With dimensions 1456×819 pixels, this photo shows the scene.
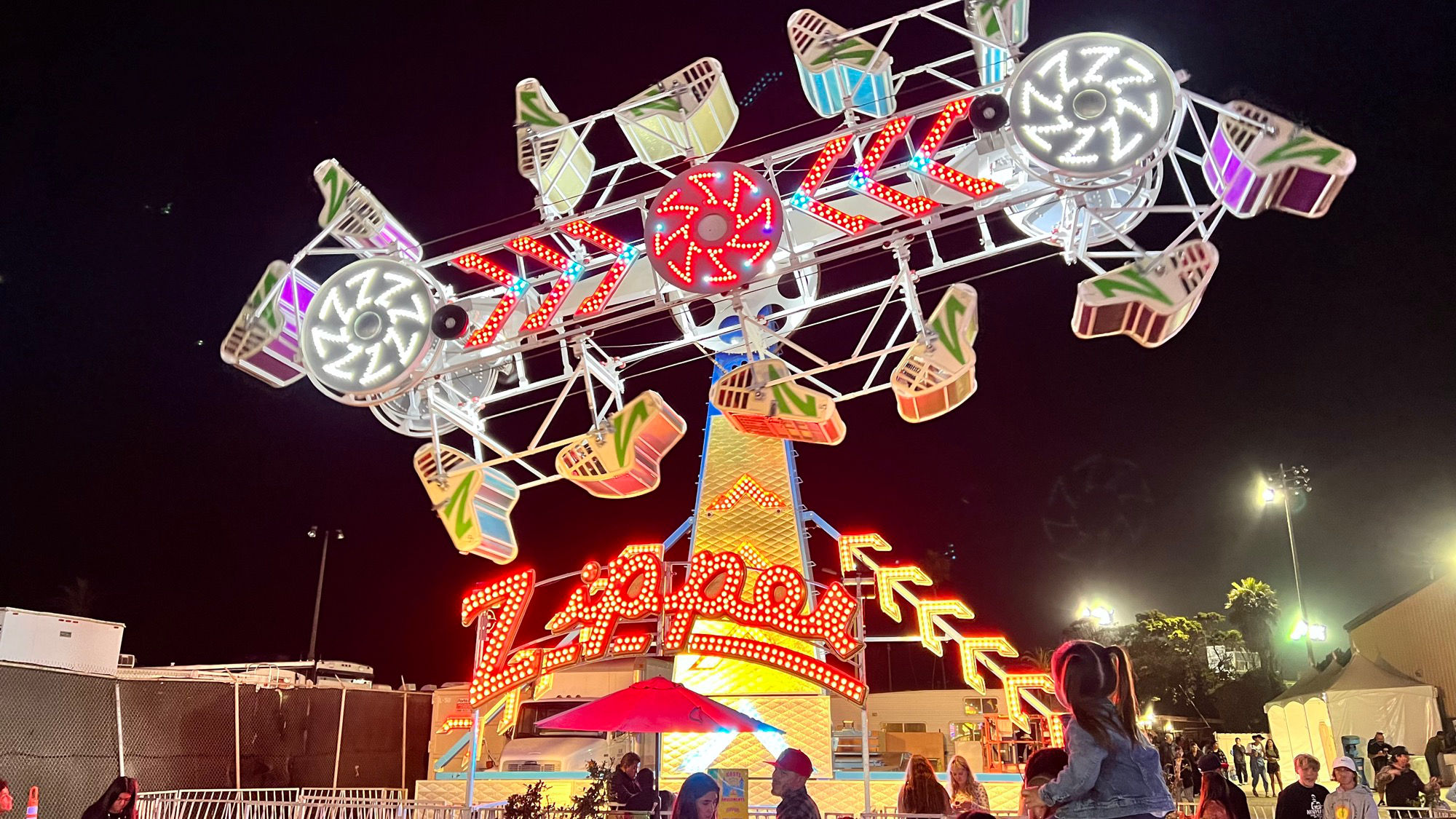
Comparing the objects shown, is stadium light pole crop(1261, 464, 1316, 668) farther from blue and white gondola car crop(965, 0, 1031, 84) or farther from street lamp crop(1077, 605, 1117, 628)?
blue and white gondola car crop(965, 0, 1031, 84)

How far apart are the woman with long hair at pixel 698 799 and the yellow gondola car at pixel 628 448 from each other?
9.39ft

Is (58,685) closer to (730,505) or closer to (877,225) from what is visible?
(730,505)

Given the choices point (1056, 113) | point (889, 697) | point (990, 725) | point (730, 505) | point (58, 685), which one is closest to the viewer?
point (1056, 113)

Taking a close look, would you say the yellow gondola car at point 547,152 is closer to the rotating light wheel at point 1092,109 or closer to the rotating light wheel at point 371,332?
the rotating light wheel at point 371,332

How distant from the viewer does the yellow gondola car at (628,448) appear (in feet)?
27.6

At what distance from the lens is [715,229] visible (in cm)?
766

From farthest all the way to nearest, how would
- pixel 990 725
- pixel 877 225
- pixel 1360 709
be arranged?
1. pixel 1360 709
2. pixel 990 725
3. pixel 877 225

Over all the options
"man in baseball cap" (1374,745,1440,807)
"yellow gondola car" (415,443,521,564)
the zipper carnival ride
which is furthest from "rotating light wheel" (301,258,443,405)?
"man in baseball cap" (1374,745,1440,807)

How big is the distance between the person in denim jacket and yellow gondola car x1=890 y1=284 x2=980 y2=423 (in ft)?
13.1

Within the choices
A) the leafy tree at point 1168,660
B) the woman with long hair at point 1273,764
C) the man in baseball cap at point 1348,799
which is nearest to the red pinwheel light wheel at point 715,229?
the man in baseball cap at point 1348,799

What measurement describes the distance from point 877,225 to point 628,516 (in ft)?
74.1

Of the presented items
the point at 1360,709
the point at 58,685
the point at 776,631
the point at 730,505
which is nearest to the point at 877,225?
the point at 776,631

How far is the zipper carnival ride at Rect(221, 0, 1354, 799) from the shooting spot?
6957mm

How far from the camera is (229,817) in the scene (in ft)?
35.6
